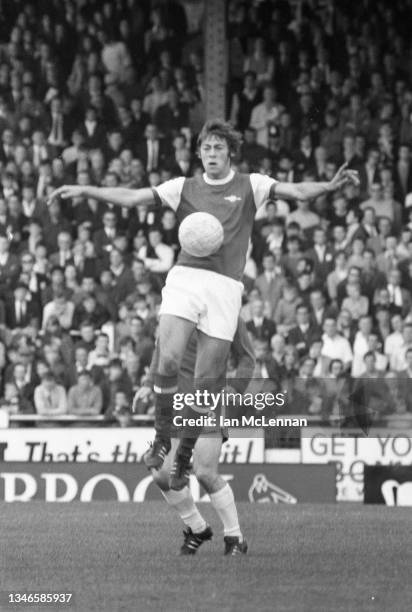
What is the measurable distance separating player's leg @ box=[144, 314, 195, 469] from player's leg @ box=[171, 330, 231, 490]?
112mm

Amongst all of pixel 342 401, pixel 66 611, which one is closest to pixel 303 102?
pixel 342 401

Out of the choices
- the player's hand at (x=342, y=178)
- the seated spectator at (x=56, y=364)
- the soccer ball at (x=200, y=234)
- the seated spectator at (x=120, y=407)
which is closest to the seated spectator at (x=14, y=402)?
the seated spectator at (x=56, y=364)

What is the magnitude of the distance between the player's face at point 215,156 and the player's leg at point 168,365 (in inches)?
38.3

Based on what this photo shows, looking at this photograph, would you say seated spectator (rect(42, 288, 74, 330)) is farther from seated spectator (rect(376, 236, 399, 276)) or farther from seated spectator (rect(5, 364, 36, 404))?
seated spectator (rect(376, 236, 399, 276))

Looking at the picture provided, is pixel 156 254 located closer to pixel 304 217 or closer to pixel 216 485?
pixel 304 217

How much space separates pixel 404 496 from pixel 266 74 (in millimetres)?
10420

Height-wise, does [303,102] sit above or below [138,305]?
above

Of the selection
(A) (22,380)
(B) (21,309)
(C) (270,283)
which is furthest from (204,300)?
(B) (21,309)

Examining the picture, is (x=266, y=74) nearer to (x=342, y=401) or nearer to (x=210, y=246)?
(x=342, y=401)

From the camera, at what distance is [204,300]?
31.6ft

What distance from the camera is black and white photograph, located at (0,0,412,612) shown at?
31.1 feet

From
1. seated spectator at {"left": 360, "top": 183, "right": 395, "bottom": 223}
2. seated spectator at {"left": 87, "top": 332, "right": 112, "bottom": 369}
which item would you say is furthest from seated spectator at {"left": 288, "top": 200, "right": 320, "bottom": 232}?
seated spectator at {"left": 87, "top": 332, "right": 112, "bottom": 369}

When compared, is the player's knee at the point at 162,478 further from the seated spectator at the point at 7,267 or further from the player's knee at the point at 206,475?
the seated spectator at the point at 7,267

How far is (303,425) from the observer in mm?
15875
